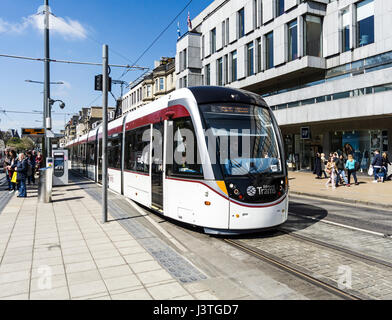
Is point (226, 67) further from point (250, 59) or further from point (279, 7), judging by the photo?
point (279, 7)

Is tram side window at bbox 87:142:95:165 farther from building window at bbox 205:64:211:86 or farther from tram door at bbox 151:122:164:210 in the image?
building window at bbox 205:64:211:86

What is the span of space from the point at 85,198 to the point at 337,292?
33.1 feet

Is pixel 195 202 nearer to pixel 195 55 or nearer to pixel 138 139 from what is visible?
pixel 138 139

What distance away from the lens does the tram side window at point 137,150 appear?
362 inches

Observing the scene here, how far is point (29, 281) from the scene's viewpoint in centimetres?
436

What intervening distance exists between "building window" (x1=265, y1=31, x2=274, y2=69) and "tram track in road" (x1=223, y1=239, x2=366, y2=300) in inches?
946

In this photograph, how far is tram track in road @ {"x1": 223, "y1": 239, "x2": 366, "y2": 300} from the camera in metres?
3.99

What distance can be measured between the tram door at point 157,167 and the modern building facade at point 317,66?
15.4 m

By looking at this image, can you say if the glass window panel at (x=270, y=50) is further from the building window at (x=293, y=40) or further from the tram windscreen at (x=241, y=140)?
the tram windscreen at (x=241, y=140)

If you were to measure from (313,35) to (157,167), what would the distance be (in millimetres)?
21714

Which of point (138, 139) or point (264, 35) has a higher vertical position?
point (264, 35)

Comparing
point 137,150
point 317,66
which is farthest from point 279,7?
point 137,150

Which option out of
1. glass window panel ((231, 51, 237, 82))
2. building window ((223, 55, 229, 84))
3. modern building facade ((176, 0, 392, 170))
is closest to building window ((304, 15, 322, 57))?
modern building facade ((176, 0, 392, 170))

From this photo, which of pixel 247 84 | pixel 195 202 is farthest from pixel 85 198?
pixel 247 84
